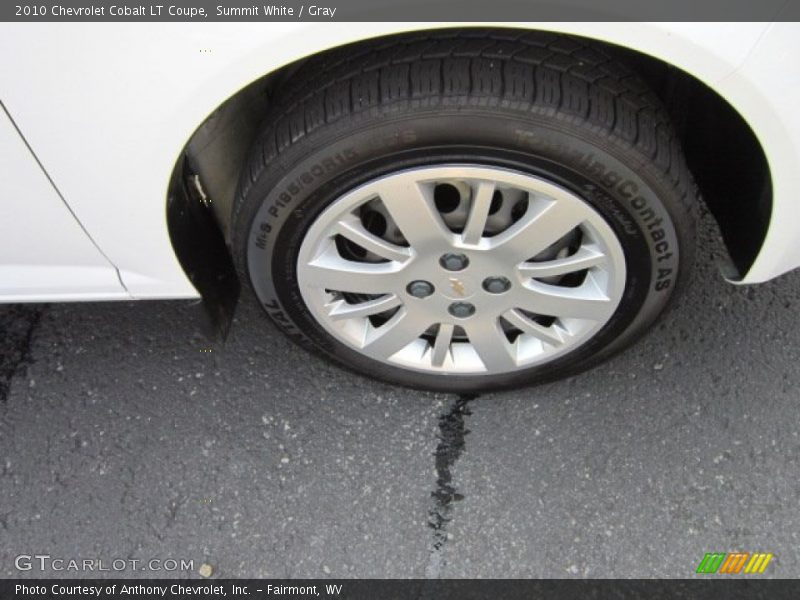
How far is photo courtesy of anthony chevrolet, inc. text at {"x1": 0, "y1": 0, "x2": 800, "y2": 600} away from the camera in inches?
54.7

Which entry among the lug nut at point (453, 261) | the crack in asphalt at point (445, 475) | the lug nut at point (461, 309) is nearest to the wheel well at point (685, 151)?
the lug nut at point (453, 261)

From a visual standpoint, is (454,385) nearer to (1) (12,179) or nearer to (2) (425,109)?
(2) (425,109)

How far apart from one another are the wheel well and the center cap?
0.52 meters

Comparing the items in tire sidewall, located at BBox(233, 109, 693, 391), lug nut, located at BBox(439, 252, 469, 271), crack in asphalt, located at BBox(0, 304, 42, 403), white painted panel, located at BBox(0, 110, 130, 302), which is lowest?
crack in asphalt, located at BBox(0, 304, 42, 403)

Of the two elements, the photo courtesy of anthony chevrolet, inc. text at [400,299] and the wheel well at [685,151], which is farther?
the wheel well at [685,151]

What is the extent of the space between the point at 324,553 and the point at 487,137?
1.00 meters

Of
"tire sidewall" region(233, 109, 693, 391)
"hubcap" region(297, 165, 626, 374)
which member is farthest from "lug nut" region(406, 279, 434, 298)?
"tire sidewall" region(233, 109, 693, 391)

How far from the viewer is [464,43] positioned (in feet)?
5.00

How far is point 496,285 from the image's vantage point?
1791 mm

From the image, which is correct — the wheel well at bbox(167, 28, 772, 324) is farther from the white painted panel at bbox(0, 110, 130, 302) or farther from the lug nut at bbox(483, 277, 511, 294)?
the lug nut at bbox(483, 277, 511, 294)

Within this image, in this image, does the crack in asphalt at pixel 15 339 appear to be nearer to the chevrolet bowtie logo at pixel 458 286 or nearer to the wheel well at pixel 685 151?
the wheel well at pixel 685 151

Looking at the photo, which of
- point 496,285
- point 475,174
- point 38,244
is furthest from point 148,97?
point 496,285

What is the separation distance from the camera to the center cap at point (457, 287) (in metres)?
1.77

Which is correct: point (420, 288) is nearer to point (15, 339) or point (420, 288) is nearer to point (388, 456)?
point (388, 456)
